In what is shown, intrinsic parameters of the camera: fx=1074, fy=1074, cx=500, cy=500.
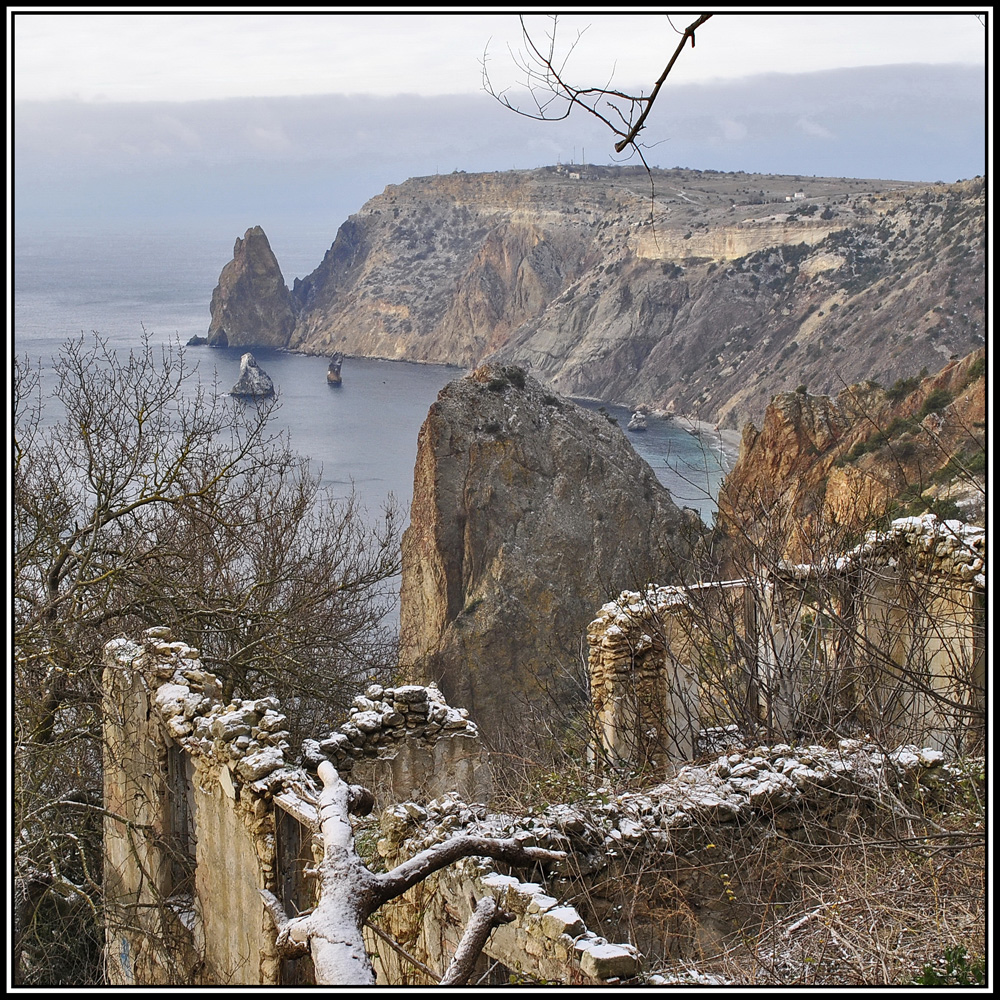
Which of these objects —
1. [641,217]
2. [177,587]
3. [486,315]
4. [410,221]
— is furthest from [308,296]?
[177,587]

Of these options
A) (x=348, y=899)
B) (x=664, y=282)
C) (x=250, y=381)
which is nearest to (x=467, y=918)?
(x=348, y=899)

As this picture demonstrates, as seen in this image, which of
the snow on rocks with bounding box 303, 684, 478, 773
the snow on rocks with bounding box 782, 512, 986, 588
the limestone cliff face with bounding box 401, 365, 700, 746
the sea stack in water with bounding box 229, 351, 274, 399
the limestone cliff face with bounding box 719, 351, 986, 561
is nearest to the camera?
the snow on rocks with bounding box 303, 684, 478, 773

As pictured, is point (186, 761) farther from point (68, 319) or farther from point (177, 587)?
point (68, 319)

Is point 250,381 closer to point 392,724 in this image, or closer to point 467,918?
point 392,724

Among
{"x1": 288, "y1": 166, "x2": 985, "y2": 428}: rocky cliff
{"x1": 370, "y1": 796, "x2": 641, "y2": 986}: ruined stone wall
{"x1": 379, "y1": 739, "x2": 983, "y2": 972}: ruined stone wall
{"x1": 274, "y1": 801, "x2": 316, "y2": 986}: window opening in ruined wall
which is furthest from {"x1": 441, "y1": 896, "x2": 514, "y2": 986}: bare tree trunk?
{"x1": 288, "y1": 166, "x2": 985, "y2": 428}: rocky cliff

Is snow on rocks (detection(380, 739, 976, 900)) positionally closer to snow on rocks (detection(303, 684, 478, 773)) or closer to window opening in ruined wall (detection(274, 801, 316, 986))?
window opening in ruined wall (detection(274, 801, 316, 986))
